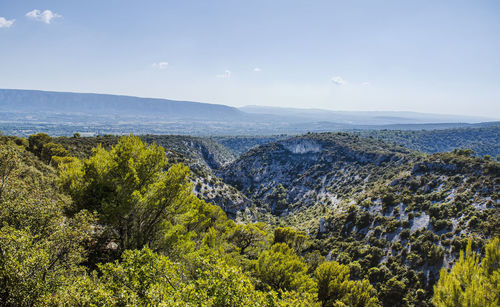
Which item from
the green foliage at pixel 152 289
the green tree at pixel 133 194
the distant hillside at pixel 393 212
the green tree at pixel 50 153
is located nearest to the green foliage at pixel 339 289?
the distant hillside at pixel 393 212

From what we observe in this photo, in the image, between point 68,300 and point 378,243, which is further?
point 378,243

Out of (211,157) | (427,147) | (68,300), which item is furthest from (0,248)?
(427,147)

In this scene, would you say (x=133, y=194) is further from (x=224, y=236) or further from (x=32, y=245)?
(x=224, y=236)

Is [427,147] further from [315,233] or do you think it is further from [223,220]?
[223,220]

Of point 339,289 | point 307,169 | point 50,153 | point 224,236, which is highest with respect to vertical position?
point 50,153

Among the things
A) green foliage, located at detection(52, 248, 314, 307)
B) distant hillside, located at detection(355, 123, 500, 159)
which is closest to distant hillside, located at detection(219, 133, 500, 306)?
green foliage, located at detection(52, 248, 314, 307)

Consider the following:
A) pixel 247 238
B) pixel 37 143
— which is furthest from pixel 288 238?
pixel 37 143
